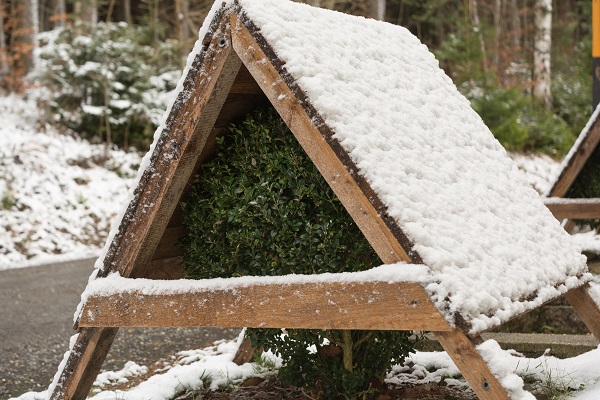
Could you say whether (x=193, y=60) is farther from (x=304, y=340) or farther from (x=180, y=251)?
(x=304, y=340)

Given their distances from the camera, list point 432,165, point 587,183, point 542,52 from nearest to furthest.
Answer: point 432,165 < point 587,183 < point 542,52

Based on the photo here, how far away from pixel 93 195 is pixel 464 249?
1027cm

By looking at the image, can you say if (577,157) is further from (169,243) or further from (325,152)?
(325,152)

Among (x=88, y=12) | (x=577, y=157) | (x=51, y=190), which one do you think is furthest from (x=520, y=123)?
(x=577, y=157)

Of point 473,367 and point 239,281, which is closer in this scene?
point 473,367

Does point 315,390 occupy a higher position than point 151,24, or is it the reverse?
point 315,390

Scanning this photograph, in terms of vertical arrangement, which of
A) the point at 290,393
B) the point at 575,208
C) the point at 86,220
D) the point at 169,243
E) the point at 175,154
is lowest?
the point at 86,220

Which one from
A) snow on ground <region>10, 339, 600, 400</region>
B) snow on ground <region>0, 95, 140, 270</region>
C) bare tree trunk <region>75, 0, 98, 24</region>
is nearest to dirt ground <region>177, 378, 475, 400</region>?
snow on ground <region>10, 339, 600, 400</region>

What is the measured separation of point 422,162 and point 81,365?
5.56ft

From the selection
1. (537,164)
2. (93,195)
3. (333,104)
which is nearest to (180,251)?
(333,104)

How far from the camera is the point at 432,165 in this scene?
2.92 meters

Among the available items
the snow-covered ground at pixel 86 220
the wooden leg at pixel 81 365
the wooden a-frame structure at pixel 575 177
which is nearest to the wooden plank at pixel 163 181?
the wooden leg at pixel 81 365

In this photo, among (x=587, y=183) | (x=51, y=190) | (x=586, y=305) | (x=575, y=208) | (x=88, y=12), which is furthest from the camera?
(x=88, y=12)

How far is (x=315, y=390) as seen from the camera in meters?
3.60
